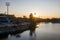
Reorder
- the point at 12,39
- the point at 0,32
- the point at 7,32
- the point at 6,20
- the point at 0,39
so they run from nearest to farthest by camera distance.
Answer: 1. the point at 0,39
2. the point at 12,39
3. the point at 0,32
4. the point at 7,32
5. the point at 6,20

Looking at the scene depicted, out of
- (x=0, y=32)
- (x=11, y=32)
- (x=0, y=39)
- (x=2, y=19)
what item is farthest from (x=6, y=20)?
(x=0, y=39)

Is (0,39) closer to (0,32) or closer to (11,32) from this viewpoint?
(0,32)

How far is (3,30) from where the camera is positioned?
3966 cm

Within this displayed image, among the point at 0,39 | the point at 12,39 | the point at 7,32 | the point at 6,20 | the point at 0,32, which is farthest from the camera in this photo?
the point at 6,20

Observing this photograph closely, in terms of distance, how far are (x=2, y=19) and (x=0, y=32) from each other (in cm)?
2485

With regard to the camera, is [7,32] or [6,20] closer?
[7,32]

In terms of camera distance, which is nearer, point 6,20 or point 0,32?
point 0,32

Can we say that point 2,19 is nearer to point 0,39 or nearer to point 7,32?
point 7,32

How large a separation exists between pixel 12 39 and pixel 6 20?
27.6 metres

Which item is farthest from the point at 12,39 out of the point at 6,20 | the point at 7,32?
the point at 6,20

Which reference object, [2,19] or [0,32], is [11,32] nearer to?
[0,32]

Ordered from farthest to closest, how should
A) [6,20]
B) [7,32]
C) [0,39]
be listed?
[6,20] < [7,32] < [0,39]

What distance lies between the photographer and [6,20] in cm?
6209

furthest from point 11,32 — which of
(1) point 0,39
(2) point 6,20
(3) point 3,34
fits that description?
(2) point 6,20
